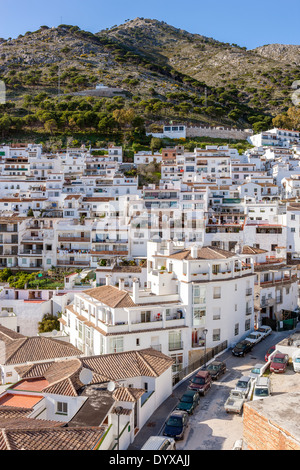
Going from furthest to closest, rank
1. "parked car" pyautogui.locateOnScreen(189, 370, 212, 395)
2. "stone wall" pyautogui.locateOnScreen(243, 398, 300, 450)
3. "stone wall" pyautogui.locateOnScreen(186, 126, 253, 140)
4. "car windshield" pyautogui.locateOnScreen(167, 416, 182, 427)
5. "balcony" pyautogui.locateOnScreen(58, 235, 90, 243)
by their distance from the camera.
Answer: "stone wall" pyautogui.locateOnScreen(186, 126, 253, 140)
"balcony" pyautogui.locateOnScreen(58, 235, 90, 243)
"parked car" pyautogui.locateOnScreen(189, 370, 212, 395)
"car windshield" pyautogui.locateOnScreen(167, 416, 182, 427)
"stone wall" pyautogui.locateOnScreen(243, 398, 300, 450)

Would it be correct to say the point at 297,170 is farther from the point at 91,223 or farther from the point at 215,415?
the point at 215,415

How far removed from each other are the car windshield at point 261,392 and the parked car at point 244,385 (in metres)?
0.65

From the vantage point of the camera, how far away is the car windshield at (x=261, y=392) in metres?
17.6

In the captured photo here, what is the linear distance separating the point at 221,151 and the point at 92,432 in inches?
2323

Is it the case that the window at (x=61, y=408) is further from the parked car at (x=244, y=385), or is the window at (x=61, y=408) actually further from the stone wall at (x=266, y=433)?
the stone wall at (x=266, y=433)

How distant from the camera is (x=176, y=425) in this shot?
15945 millimetres

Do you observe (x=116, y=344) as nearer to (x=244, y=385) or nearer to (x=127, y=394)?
(x=127, y=394)

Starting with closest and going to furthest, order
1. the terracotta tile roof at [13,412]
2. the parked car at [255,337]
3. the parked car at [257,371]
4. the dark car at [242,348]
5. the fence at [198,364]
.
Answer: the terracotta tile roof at [13,412] → the parked car at [257,371] → the fence at [198,364] → the dark car at [242,348] → the parked car at [255,337]

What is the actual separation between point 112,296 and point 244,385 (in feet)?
28.5

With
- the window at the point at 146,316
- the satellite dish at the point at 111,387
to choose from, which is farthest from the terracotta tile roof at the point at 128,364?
the window at the point at 146,316

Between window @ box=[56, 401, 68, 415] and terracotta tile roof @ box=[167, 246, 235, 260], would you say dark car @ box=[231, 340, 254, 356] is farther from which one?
window @ box=[56, 401, 68, 415]

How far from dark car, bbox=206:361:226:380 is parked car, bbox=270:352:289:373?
2309mm

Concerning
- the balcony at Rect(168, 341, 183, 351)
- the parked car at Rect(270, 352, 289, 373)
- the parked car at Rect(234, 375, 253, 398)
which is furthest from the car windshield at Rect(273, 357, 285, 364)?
the balcony at Rect(168, 341, 183, 351)

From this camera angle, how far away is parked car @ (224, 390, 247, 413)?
17.5m
